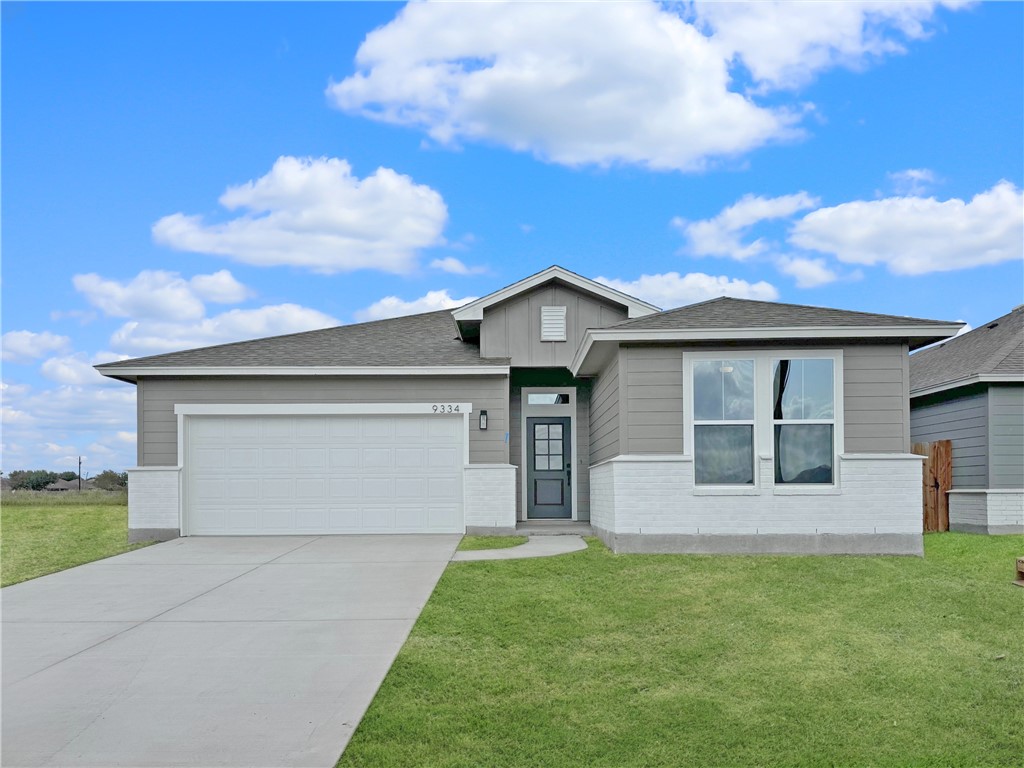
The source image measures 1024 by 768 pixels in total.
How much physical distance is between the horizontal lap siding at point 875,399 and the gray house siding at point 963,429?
4.73 m

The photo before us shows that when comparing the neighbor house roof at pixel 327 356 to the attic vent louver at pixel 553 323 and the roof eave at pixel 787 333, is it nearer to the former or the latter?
the attic vent louver at pixel 553 323

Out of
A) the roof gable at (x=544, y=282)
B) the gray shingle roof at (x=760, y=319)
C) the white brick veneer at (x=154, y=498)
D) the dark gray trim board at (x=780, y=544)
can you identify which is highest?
the roof gable at (x=544, y=282)

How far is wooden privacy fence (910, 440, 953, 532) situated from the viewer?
16891 millimetres

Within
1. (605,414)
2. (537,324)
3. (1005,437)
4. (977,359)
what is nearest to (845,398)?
(605,414)

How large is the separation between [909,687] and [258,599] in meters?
6.48

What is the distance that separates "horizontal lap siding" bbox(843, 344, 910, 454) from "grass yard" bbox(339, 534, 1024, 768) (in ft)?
6.97

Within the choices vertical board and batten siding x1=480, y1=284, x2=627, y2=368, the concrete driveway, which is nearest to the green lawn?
the concrete driveway

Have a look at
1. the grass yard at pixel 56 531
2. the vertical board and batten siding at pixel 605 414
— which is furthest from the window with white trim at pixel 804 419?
the grass yard at pixel 56 531

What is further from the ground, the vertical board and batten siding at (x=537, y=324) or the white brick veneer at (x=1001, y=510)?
the vertical board and batten siding at (x=537, y=324)

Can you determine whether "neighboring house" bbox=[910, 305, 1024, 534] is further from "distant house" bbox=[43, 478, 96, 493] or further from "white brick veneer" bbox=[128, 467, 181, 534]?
"distant house" bbox=[43, 478, 96, 493]

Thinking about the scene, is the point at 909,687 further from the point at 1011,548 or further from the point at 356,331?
the point at 356,331

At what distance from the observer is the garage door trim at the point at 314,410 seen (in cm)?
1529

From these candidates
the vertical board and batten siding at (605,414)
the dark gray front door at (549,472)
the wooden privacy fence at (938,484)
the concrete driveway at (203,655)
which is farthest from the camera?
the dark gray front door at (549,472)

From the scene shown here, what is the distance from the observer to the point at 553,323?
54.8ft
